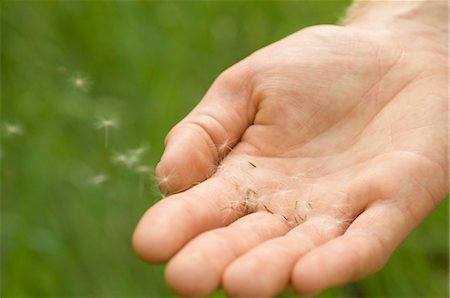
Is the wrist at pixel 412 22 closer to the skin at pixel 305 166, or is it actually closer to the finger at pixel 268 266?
the skin at pixel 305 166

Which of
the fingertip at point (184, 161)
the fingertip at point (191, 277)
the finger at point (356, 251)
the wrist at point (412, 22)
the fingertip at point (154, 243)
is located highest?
the wrist at point (412, 22)

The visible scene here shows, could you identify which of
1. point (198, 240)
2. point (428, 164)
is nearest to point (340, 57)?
point (428, 164)

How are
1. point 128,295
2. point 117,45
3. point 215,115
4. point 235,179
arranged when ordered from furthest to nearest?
point 117,45
point 128,295
point 215,115
point 235,179

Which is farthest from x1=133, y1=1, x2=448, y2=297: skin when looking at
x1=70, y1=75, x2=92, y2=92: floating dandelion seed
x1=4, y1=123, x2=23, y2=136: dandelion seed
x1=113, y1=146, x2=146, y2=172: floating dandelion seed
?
x1=4, y1=123, x2=23, y2=136: dandelion seed

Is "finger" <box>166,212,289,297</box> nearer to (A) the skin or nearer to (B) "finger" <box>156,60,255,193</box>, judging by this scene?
(A) the skin

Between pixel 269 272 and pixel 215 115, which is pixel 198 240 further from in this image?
pixel 215 115

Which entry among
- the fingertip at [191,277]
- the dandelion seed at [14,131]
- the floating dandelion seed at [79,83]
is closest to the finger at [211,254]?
the fingertip at [191,277]

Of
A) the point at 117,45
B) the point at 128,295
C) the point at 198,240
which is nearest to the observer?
the point at 198,240
